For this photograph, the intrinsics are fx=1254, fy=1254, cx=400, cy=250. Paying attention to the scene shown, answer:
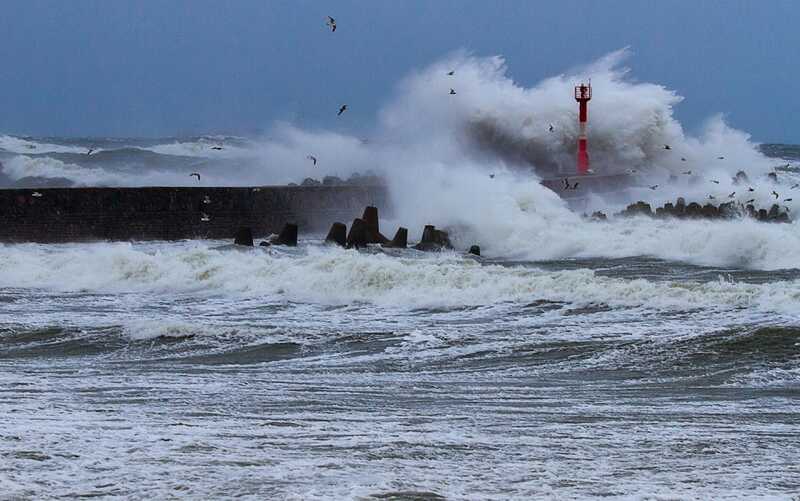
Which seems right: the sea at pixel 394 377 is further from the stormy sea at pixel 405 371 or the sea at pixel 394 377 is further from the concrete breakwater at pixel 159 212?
the concrete breakwater at pixel 159 212

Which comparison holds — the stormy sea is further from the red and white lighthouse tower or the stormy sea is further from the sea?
the red and white lighthouse tower

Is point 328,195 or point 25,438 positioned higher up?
point 328,195

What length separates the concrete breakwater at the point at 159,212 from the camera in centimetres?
1942

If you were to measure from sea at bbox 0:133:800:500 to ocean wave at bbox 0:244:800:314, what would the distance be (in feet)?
0.12

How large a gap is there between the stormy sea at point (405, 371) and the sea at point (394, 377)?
0.08 ft

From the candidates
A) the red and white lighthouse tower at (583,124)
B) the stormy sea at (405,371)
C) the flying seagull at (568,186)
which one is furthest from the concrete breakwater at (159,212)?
the red and white lighthouse tower at (583,124)

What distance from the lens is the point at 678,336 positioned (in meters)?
9.62

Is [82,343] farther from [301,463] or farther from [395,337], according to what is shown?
[301,463]

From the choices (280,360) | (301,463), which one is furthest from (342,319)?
(301,463)

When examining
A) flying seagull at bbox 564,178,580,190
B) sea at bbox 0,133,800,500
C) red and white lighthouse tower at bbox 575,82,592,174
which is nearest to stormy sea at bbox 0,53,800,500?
sea at bbox 0,133,800,500

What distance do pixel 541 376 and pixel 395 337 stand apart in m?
2.06

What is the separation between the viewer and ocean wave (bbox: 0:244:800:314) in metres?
11.2

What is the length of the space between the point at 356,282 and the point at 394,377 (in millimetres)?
4982

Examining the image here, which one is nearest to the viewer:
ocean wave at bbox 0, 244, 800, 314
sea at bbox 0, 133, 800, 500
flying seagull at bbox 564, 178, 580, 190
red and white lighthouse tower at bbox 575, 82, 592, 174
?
sea at bbox 0, 133, 800, 500
